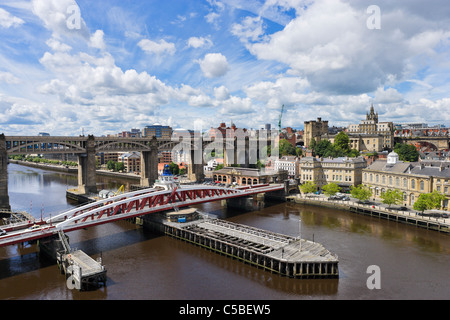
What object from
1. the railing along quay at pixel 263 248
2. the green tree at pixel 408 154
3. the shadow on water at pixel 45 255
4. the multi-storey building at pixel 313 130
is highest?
the multi-storey building at pixel 313 130

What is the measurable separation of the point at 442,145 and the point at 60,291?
414 ft

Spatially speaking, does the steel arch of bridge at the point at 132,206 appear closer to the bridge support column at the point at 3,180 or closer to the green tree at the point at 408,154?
the bridge support column at the point at 3,180

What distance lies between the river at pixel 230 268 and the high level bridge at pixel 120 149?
23.1m

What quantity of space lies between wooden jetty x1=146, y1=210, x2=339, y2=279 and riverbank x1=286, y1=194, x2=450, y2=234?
18.8 meters

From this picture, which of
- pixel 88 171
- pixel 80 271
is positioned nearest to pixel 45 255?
pixel 80 271

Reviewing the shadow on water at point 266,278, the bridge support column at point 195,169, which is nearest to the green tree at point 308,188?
the bridge support column at point 195,169

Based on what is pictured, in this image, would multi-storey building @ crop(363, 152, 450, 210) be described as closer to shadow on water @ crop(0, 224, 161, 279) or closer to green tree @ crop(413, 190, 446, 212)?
green tree @ crop(413, 190, 446, 212)

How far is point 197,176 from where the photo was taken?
255 feet

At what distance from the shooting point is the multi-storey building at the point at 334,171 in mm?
59438

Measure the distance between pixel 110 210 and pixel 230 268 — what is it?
16.7 meters

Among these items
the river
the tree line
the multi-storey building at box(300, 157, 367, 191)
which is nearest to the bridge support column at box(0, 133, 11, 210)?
the river

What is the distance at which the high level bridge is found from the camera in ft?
182

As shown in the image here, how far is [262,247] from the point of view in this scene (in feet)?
96.2
